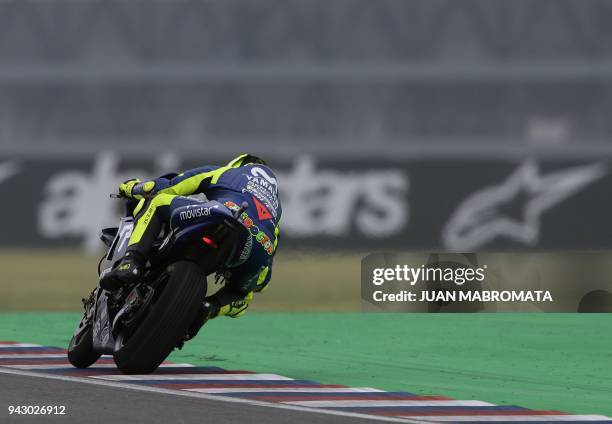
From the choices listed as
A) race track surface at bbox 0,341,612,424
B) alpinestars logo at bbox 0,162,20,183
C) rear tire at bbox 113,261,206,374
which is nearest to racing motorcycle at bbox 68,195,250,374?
rear tire at bbox 113,261,206,374

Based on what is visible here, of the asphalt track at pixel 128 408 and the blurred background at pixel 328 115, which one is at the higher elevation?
the blurred background at pixel 328 115

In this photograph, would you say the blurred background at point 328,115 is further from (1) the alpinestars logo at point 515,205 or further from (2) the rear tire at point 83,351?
(2) the rear tire at point 83,351

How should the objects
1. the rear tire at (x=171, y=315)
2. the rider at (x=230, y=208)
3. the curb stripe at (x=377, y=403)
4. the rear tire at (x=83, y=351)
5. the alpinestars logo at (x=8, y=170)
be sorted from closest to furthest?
the curb stripe at (x=377, y=403) → the rear tire at (x=171, y=315) → the rider at (x=230, y=208) → the rear tire at (x=83, y=351) → the alpinestars logo at (x=8, y=170)

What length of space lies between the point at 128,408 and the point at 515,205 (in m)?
10.1

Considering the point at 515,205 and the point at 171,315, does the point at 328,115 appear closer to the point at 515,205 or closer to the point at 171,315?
the point at 515,205

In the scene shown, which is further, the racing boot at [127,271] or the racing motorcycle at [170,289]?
the racing boot at [127,271]

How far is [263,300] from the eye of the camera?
1675cm

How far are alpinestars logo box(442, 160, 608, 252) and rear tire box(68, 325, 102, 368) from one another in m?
7.52

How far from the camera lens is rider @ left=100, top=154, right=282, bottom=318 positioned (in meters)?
9.77

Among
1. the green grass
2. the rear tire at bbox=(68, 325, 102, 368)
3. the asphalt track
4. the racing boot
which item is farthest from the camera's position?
the rear tire at bbox=(68, 325, 102, 368)

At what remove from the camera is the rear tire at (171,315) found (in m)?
9.32

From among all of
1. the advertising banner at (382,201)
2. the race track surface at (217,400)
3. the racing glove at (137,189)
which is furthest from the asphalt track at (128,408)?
the advertising banner at (382,201)

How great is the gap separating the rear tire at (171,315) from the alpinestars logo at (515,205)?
812cm

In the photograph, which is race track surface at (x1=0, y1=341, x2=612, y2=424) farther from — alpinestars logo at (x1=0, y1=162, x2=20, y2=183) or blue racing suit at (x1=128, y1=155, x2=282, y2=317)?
alpinestars logo at (x1=0, y1=162, x2=20, y2=183)
